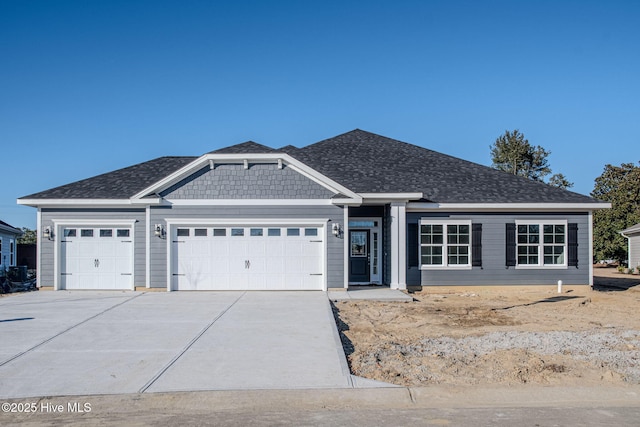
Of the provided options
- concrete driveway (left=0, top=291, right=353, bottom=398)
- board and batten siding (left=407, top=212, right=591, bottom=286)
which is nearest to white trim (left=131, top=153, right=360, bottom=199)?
board and batten siding (left=407, top=212, right=591, bottom=286)

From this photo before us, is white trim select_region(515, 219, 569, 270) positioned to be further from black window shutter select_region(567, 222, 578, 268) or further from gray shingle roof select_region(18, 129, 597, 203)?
gray shingle roof select_region(18, 129, 597, 203)

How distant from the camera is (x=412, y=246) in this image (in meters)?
16.6

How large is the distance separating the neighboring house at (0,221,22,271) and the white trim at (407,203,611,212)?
23.2 meters

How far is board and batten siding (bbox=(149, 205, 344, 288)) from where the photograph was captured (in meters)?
15.8

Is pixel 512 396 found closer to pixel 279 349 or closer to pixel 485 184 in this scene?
pixel 279 349

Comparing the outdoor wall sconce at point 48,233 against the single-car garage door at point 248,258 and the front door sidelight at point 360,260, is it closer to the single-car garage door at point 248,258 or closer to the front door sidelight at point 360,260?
the single-car garage door at point 248,258

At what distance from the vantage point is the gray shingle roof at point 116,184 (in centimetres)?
1611

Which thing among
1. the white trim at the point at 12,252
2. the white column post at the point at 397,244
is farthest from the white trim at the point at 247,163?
the white trim at the point at 12,252

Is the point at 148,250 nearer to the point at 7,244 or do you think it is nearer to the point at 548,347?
the point at 548,347

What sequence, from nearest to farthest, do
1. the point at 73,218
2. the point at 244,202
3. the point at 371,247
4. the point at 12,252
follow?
the point at 244,202 < the point at 73,218 < the point at 371,247 < the point at 12,252

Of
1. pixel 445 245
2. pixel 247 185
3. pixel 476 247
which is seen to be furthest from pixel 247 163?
pixel 476 247

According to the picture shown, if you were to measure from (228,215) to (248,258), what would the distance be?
4.87ft

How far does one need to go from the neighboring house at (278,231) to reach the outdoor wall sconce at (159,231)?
46mm

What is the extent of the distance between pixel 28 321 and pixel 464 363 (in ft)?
29.1
